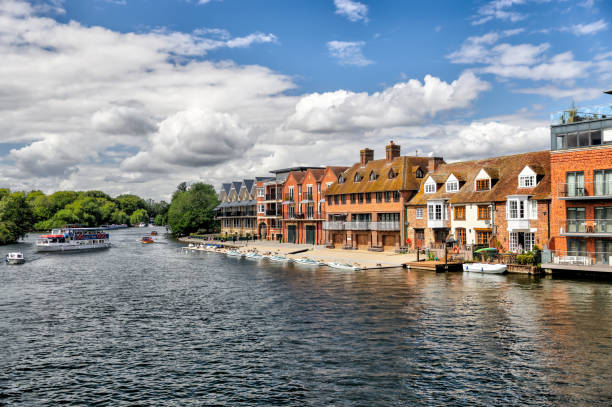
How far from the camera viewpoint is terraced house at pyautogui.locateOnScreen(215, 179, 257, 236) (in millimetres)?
116769

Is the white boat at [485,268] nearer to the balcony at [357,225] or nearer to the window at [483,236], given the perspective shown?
the window at [483,236]

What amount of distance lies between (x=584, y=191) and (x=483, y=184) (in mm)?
15002

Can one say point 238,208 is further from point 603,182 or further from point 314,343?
point 314,343

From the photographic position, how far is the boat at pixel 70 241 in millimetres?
95812

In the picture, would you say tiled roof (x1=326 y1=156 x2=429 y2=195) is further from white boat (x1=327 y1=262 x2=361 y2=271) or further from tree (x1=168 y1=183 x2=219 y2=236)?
tree (x1=168 y1=183 x2=219 y2=236)

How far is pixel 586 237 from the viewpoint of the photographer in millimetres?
46344

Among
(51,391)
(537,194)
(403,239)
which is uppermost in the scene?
(537,194)

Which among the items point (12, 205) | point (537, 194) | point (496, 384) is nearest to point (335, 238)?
point (537, 194)

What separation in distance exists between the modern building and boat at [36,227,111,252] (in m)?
86.9

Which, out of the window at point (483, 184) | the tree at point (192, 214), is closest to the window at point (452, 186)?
the window at point (483, 184)

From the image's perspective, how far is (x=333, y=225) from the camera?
80875mm

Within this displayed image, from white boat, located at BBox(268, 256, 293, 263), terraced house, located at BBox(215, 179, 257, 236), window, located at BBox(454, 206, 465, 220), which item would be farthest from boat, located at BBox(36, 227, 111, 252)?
window, located at BBox(454, 206, 465, 220)

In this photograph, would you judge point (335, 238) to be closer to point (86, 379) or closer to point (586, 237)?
point (586, 237)

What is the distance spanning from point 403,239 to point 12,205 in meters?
107
